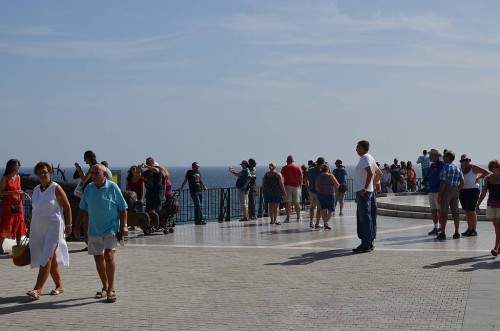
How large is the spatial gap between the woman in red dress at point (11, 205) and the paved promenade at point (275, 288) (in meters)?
0.95

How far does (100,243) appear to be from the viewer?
9070 millimetres

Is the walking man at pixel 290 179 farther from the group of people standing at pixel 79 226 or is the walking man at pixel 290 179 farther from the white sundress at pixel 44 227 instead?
the white sundress at pixel 44 227

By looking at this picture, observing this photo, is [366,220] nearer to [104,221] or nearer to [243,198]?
[104,221]

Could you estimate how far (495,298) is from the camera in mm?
8578

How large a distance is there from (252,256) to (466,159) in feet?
16.0

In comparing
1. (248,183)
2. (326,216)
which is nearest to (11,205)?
(326,216)

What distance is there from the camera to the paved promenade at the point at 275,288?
25.5 ft

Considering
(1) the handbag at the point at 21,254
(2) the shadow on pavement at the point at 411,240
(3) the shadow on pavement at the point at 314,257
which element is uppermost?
(1) the handbag at the point at 21,254

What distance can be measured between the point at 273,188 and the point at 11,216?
760cm

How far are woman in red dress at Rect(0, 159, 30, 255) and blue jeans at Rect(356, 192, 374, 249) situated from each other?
5.39m

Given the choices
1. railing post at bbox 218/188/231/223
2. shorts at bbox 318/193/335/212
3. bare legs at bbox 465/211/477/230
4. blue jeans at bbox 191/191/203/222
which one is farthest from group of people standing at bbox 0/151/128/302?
railing post at bbox 218/188/231/223

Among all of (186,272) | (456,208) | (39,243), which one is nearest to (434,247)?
(456,208)

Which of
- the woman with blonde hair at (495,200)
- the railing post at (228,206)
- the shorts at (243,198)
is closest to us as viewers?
the woman with blonde hair at (495,200)

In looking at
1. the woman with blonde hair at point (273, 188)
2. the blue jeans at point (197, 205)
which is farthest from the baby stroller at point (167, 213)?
the woman with blonde hair at point (273, 188)
